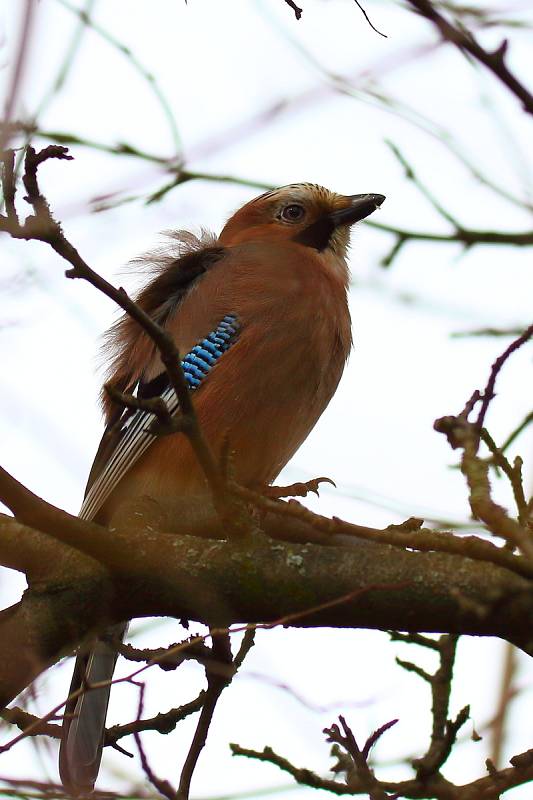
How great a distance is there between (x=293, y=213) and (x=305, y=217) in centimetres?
9

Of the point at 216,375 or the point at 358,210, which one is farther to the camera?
the point at 358,210

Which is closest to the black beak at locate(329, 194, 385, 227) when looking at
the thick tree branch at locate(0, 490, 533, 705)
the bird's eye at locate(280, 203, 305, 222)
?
the bird's eye at locate(280, 203, 305, 222)

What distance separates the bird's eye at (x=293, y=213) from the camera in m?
7.49

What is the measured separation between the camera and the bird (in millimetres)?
5773

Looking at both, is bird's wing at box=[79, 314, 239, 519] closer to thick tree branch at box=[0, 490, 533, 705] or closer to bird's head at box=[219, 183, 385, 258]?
bird's head at box=[219, 183, 385, 258]

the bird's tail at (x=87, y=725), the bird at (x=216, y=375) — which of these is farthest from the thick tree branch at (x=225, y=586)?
the bird at (x=216, y=375)

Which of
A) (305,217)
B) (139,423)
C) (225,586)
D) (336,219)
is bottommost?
(225,586)

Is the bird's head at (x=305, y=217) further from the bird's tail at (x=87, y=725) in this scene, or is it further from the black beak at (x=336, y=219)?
the bird's tail at (x=87, y=725)

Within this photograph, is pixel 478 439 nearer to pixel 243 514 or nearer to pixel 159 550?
pixel 243 514

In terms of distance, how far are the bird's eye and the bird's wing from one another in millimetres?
1544

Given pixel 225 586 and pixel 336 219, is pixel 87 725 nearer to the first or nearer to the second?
pixel 225 586

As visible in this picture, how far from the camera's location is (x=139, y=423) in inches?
242

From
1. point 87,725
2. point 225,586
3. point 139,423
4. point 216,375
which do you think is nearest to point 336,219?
point 216,375

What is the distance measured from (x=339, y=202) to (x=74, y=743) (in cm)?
390
